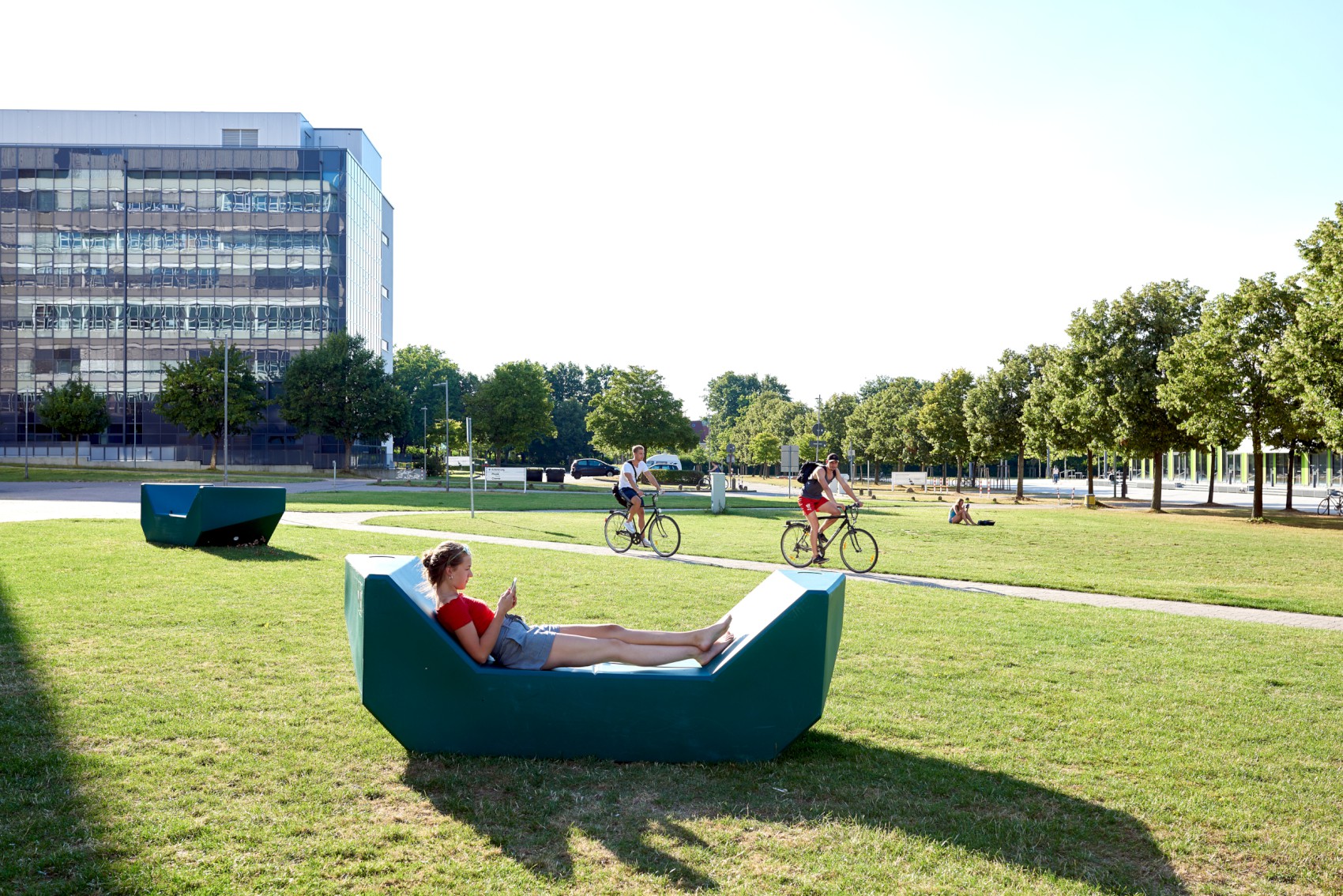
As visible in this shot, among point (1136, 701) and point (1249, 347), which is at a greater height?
point (1249, 347)

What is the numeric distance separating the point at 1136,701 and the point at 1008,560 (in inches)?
418

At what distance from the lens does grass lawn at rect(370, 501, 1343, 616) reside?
540 inches

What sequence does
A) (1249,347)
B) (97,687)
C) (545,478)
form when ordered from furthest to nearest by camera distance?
(545,478) → (1249,347) → (97,687)

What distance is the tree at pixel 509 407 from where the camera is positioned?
80.1 meters

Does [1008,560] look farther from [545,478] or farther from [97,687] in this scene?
[545,478]

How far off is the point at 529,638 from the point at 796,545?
34.9 ft

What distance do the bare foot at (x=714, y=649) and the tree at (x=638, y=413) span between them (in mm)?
68960

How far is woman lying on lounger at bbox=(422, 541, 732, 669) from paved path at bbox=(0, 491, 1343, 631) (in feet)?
20.4

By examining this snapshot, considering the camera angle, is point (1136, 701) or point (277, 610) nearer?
point (1136, 701)

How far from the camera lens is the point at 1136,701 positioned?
6676 mm

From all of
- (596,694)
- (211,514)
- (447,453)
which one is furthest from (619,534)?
(447,453)

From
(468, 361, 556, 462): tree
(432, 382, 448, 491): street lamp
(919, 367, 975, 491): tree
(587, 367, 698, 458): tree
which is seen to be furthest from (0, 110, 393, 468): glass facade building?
(919, 367, 975, 491): tree

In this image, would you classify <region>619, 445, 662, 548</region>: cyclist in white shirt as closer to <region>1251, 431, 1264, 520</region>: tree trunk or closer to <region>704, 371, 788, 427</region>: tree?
<region>1251, 431, 1264, 520</region>: tree trunk

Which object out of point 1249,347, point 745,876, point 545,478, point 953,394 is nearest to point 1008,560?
point 745,876
